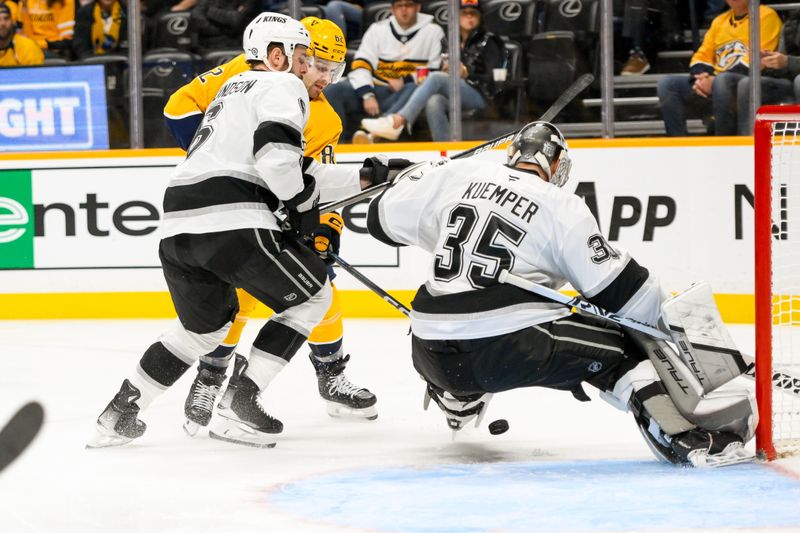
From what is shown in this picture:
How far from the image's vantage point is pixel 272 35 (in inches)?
131

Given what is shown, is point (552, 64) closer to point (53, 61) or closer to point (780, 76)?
point (780, 76)

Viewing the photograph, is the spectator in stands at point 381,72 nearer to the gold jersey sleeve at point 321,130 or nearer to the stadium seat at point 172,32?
the stadium seat at point 172,32

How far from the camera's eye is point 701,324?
2910 millimetres

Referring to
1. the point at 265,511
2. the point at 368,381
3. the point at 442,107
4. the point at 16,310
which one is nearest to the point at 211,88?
the point at 368,381

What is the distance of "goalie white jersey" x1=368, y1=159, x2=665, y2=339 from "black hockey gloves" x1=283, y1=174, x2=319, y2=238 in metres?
0.45

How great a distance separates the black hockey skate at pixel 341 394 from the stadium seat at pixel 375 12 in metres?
2.86

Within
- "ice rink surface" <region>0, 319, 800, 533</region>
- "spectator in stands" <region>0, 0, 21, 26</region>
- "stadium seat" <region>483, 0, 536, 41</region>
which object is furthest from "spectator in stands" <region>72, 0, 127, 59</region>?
"ice rink surface" <region>0, 319, 800, 533</region>

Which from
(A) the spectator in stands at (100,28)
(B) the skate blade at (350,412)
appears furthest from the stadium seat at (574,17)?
(B) the skate blade at (350,412)

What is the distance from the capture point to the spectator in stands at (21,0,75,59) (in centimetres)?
671

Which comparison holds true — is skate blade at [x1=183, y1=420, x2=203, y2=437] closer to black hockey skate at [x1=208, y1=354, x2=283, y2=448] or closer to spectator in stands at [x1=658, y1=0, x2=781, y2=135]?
black hockey skate at [x1=208, y1=354, x2=283, y2=448]

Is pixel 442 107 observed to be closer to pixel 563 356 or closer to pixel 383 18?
pixel 383 18

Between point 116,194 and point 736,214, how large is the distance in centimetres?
314

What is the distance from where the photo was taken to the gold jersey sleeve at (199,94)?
370cm

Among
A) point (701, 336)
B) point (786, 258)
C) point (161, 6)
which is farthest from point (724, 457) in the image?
point (161, 6)
